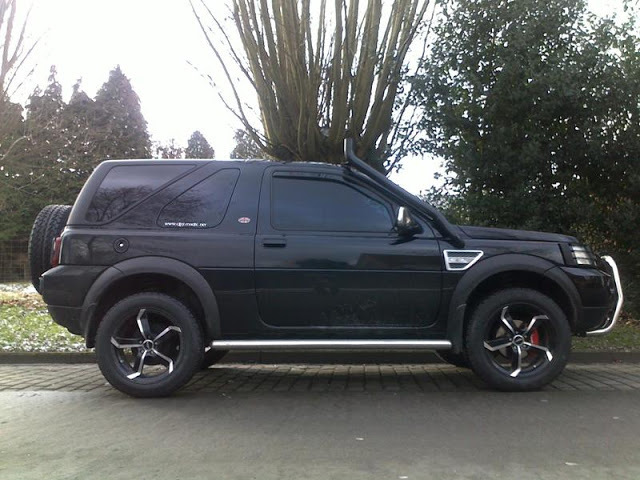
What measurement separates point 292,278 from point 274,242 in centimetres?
36

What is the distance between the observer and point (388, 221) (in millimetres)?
5395

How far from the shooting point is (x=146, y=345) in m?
5.22

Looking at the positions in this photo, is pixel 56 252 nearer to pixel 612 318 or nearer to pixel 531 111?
pixel 612 318

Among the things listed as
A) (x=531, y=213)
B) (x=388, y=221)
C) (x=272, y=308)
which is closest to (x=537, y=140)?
(x=531, y=213)

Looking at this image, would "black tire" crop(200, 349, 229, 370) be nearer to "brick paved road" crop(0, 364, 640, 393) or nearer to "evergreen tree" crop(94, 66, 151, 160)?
"brick paved road" crop(0, 364, 640, 393)

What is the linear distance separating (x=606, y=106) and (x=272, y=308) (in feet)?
18.6

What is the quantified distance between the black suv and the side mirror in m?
0.01

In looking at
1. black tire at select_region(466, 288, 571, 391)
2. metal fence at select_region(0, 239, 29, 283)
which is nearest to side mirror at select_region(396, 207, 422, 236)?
black tire at select_region(466, 288, 571, 391)

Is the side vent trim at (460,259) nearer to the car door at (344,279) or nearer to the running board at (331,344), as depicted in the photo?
the car door at (344,279)

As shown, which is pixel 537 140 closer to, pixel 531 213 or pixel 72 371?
pixel 531 213

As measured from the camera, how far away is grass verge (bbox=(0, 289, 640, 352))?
23.7 feet

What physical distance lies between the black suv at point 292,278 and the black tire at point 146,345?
1cm

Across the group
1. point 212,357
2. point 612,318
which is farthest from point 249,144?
point 612,318

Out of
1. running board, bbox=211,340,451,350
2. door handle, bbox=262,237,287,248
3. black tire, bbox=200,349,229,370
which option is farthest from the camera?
black tire, bbox=200,349,229,370
